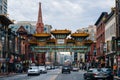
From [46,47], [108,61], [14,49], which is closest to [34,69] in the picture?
[46,47]

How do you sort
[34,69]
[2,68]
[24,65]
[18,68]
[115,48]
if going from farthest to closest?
[24,65], [18,68], [2,68], [115,48], [34,69]

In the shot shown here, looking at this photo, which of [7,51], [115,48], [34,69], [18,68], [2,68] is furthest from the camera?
[18,68]

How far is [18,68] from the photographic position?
113m

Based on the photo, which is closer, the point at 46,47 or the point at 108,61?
the point at 46,47

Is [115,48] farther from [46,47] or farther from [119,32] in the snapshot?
[46,47]

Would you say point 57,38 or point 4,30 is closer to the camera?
point 57,38

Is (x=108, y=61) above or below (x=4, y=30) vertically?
below

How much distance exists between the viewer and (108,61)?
343 ft

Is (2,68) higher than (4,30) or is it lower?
lower

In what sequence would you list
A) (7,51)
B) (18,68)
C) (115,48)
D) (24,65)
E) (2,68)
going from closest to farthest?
(115,48) < (2,68) < (7,51) < (18,68) < (24,65)

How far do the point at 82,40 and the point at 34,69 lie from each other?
14766mm

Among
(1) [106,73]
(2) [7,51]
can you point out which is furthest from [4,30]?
(1) [106,73]

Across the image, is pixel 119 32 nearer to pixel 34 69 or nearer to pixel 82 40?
pixel 82 40

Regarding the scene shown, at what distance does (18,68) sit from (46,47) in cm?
2768
